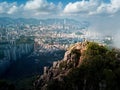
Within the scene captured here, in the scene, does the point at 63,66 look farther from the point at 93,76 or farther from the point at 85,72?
the point at 93,76

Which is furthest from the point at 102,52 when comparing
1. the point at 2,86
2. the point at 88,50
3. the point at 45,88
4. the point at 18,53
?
the point at 18,53

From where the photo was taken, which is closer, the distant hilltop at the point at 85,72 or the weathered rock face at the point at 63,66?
the distant hilltop at the point at 85,72

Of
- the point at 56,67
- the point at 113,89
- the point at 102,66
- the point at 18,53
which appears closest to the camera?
the point at 113,89

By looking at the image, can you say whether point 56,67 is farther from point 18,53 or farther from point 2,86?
point 18,53

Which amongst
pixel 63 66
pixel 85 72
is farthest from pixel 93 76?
pixel 63 66

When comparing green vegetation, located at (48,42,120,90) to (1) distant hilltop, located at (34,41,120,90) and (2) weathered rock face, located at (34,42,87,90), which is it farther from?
(2) weathered rock face, located at (34,42,87,90)

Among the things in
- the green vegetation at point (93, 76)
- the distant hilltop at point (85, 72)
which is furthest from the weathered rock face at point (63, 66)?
the green vegetation at point (93, 76)

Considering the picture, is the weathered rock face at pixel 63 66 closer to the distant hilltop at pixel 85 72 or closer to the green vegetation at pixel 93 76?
the distant hilltop at pixel 85 72
